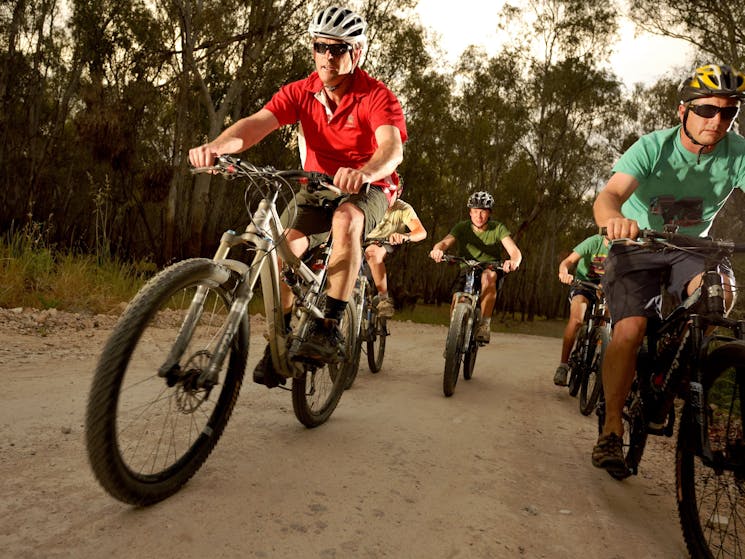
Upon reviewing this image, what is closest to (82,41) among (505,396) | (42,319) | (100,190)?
(100,190)

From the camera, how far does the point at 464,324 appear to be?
251 inches

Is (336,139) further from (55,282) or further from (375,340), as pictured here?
(55,282)

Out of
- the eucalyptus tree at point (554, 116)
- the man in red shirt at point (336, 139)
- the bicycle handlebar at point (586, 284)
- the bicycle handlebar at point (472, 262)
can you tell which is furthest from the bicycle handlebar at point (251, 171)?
the eucalyptus tree at point (554, 116)

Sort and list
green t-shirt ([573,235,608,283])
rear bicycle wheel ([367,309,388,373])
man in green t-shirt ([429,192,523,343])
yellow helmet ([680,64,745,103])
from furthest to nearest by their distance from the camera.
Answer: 1. green t-shirt ([573,235,608,283])
2. man in green t-shirt ([429,192,523,343])
3. rear bicycle wheel ([367,309,388,373])
4. yellow helmet ([680,64,745,103])

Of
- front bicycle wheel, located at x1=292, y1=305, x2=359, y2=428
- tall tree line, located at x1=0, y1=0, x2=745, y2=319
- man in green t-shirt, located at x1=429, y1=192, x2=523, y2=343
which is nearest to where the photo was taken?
front bicycle wheel, located at x1=292, y1=305, x2=359, y2=428

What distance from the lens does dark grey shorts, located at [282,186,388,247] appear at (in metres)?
3.42

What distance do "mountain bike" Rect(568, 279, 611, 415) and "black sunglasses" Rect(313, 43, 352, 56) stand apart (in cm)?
338

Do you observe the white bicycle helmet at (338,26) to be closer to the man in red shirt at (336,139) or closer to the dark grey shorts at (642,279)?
the man in red shirt at (336,139)

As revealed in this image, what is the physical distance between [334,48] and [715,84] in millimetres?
1973

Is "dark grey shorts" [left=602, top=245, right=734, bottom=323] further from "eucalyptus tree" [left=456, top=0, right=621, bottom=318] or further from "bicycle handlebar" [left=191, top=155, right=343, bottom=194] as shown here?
"eucalyptus tree" [left=456, top=0, right=621, bottom=318]

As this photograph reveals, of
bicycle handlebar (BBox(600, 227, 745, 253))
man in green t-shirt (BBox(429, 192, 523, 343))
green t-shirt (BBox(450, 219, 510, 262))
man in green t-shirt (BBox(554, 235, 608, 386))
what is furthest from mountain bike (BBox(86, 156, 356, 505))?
green t-shirt (BBox(450, 219, 510, 262))

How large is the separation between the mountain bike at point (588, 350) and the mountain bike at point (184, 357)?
3523 mm

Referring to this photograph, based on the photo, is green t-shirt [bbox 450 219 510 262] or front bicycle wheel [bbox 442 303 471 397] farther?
green t-shirt [bbox 450 219 510 262]

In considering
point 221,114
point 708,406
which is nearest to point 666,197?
point 708,406
